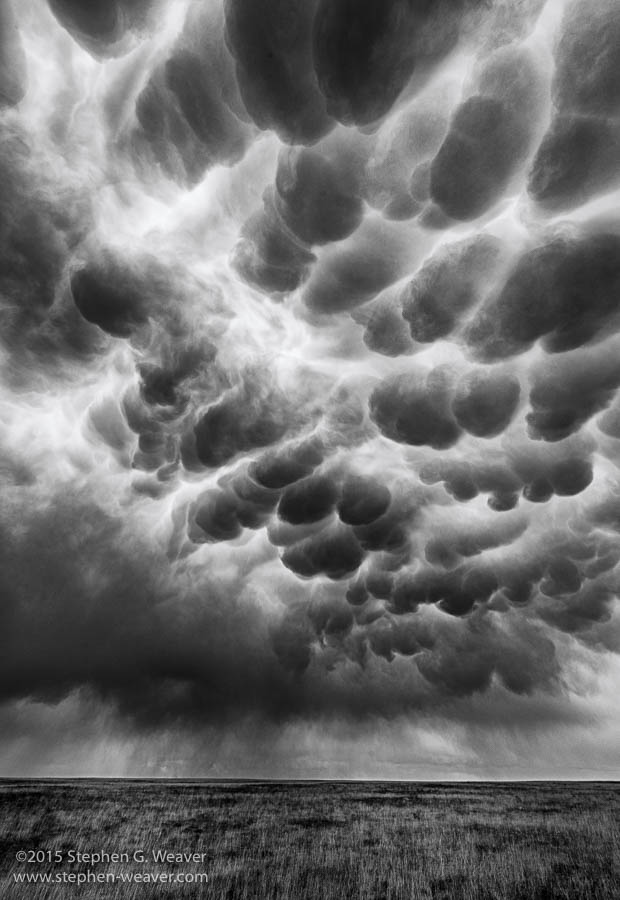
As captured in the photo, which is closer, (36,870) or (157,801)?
(36,870)

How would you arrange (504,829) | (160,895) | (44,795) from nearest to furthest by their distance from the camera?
(160,895)
(504,829)
(44,795)

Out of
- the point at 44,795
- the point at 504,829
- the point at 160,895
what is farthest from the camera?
the point at 44,795

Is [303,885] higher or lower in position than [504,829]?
lower

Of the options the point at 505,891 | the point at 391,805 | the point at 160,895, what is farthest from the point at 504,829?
the point at 160,895

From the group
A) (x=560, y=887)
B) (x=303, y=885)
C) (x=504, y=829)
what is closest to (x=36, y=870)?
(x=303, y=885)

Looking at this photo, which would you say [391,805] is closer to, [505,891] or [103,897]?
[505,891]

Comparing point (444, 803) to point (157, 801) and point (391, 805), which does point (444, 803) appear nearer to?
point (391, 805)
